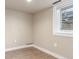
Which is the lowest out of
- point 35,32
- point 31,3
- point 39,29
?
point 35,32

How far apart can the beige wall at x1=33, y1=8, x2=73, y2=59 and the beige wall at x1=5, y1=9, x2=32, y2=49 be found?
0.37 metres

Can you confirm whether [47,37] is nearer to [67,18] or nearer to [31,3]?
→ [67,18]

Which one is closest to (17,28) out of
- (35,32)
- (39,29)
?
(35,32)

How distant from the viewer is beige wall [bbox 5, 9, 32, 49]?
12.5 feet

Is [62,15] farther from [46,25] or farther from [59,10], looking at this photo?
[46,25]

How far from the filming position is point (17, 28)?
4.12 meters

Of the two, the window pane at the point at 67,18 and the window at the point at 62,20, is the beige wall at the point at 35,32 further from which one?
the window pane at the point at 67,18

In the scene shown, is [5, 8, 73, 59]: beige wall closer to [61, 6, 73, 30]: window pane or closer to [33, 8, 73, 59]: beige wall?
[33, 8, 73, 59]: beige wall

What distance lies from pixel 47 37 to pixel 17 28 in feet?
5.41

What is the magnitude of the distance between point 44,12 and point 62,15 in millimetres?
944

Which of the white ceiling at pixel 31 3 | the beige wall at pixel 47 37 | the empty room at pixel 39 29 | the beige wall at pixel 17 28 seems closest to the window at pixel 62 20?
the empty room at pixel 39 29

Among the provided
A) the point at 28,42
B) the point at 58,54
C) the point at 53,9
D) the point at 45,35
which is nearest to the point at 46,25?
the point at 45,35

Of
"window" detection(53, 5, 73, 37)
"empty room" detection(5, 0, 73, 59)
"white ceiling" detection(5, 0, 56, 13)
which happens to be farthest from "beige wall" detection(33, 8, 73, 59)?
"white ceiling" detection(5, 0, 56, 13)

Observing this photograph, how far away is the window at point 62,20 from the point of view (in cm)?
275
